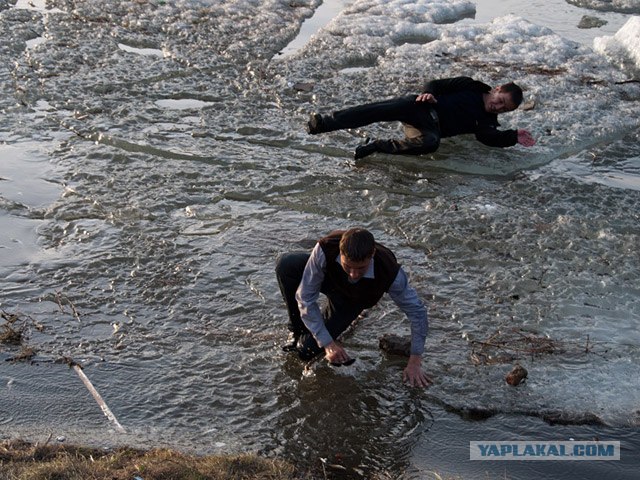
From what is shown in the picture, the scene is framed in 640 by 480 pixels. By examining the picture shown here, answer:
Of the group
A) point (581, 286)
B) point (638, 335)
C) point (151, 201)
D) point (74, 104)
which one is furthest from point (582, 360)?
point (74, 104)

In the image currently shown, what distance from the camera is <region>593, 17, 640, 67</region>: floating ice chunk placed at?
35.2 feet

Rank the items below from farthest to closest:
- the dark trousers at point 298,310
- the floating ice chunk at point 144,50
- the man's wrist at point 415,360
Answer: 1. the floating ice chunk at point 144,50
2. the dark trousers at point 298,310
3. the man's wrist at point 415,360

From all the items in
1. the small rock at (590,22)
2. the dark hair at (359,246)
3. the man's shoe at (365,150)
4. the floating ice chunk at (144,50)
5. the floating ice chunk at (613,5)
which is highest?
the dark hair at (359,246)

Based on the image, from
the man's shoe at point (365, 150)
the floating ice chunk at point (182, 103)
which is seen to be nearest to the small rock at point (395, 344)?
the man's shoe at point (365, 150)

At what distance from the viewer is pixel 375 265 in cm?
438

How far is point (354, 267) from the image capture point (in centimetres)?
421

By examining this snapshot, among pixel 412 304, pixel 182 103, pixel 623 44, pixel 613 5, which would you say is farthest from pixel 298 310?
pixel 613 5

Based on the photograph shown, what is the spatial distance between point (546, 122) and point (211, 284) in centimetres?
458

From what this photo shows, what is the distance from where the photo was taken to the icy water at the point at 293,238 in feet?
14.7

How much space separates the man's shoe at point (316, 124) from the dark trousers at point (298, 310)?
9.85 feet

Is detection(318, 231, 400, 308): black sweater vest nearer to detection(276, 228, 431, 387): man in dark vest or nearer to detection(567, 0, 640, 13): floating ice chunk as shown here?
detection(276, 228, 431, 387): man in dark vest

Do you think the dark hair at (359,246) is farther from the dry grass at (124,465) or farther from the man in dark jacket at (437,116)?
the man in dark jacket at (437,116)

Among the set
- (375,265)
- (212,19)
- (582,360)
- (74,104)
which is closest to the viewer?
(375,265)

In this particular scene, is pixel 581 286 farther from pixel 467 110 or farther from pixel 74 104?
pixel 74 104
